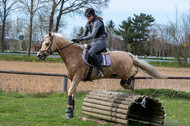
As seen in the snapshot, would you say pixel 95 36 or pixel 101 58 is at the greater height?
pixel 95 36

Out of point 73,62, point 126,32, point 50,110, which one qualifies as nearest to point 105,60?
point 73,62

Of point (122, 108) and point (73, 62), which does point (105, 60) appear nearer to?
point (73, 62)

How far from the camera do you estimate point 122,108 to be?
577cm

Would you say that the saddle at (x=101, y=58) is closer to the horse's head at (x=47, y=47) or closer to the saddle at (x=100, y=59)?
the saddle at (x=100, y=59)

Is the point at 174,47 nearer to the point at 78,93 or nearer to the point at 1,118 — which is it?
the point at 78,93

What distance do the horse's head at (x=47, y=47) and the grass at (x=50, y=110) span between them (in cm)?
161

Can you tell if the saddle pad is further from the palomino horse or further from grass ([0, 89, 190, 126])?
grass ([0, 89, 190, 126])

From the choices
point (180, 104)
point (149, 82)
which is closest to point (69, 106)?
point (180, 104)

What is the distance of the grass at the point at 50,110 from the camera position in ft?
19.7

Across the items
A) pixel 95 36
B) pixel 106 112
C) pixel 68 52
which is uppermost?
pixel 95 36

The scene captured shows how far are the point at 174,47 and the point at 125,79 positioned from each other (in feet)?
81.6

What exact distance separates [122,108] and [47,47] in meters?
2.38

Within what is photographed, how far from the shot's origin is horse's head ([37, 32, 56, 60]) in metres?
6.05

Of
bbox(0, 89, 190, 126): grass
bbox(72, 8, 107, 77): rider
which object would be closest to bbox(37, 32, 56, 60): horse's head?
bbox(72, 8, 107, 77): rider
